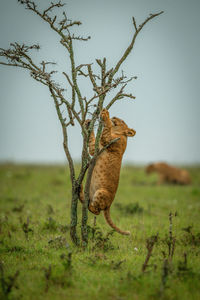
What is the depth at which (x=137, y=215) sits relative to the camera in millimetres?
8500

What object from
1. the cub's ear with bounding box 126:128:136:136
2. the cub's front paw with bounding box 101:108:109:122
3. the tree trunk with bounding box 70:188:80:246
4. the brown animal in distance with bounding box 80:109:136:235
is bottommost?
the tree trunk with bounding box 70:188:80:246

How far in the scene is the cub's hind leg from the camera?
509 cm

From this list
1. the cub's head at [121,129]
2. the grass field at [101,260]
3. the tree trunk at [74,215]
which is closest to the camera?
the grass field at [101,260]

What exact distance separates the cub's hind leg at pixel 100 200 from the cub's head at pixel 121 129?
127 cm

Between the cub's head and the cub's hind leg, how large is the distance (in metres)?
1.27

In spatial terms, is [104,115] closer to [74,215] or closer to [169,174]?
[74,215]

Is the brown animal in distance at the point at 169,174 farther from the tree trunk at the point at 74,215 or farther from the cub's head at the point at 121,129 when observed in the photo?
the tree trunk at the point at 74,215

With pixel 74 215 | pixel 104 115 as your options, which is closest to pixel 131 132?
pixel 104 115

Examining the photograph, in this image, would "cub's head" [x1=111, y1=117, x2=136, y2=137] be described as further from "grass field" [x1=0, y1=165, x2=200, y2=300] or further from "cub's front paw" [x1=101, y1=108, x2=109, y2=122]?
"grass field" [x1=0, y1=165, x2=200, y2=300]

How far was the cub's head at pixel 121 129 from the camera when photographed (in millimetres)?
5785

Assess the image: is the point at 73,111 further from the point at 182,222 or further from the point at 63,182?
the point at 63,182

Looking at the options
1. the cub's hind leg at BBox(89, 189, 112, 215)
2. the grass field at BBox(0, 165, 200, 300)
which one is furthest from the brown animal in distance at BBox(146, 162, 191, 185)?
the cub's hind leg at BBox(89, 189, 112, 215)

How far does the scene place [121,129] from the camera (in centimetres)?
583

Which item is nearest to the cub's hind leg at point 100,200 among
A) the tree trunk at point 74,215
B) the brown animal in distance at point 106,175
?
the brown animal in distance at point 106,175
